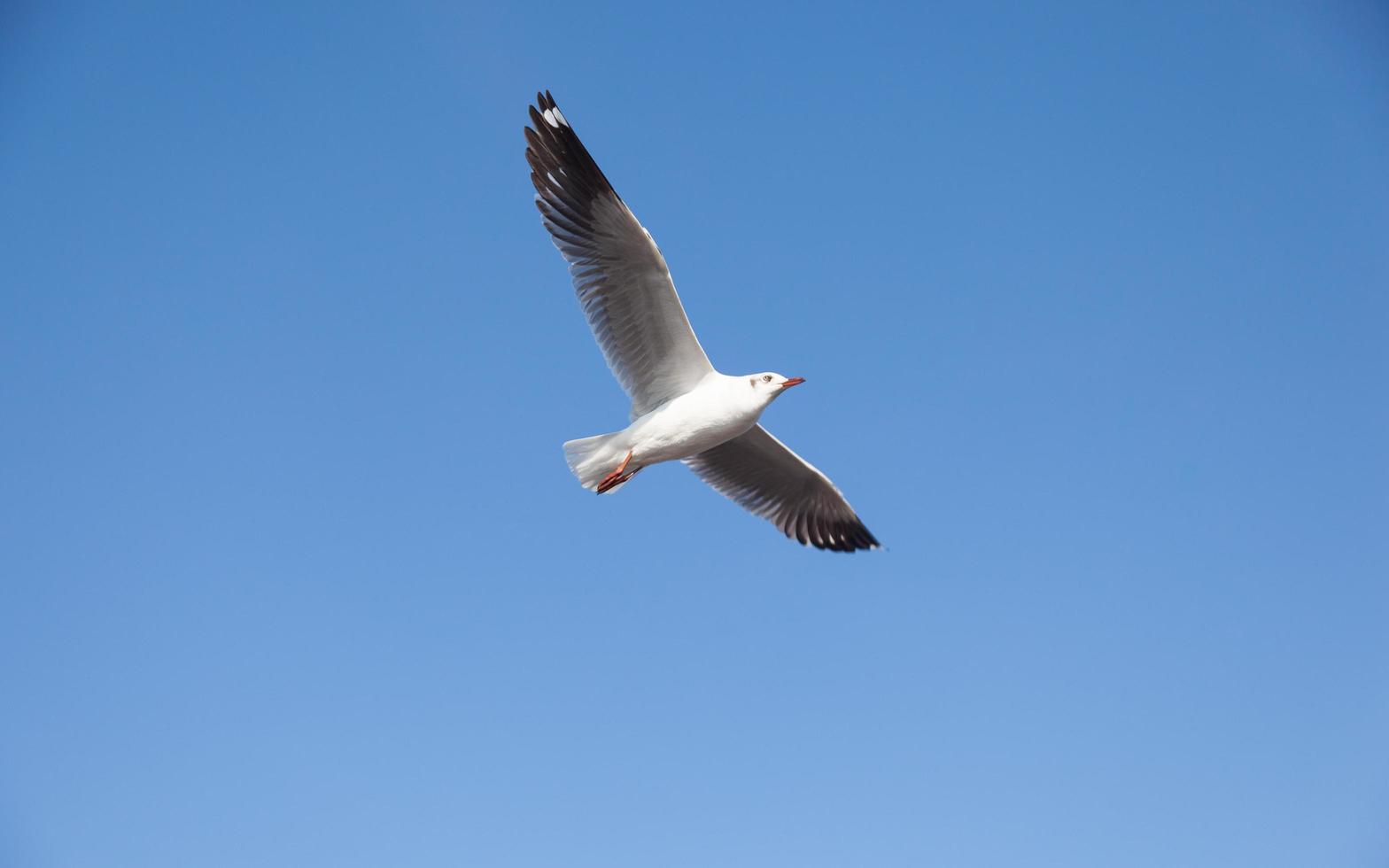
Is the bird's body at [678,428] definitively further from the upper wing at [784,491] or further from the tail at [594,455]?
the upper wing at [784,491]

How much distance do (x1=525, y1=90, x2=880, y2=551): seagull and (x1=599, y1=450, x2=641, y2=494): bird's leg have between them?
0.4 inches

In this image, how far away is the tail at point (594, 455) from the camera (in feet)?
31.5

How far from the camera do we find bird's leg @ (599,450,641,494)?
9.55 meters

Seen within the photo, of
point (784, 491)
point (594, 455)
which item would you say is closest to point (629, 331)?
point (594, 455)

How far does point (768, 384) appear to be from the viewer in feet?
31.4

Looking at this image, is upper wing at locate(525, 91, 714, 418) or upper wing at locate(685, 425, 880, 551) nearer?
upper wing at locate(525, 91, 714, 418)

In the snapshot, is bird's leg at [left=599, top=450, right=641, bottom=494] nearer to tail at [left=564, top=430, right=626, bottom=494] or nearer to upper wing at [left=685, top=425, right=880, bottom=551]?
tail at [left=564, top=430, right=626, bottom=494]

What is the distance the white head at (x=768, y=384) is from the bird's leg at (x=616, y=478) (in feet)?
3.90

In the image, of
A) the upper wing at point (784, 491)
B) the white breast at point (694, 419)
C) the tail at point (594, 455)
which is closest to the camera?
the white breast at point (694, 419)

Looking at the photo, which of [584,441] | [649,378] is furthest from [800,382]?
[584,441]

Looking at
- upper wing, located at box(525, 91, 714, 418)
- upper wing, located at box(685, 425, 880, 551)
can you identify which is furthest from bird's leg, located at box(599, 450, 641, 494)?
upper wing, located at box(685, 425, 880, 551)

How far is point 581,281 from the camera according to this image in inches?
366

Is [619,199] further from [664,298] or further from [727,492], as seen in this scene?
[727,492]

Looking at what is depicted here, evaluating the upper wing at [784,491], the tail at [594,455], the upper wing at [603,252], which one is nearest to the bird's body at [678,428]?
A: the tail at [594,455]
